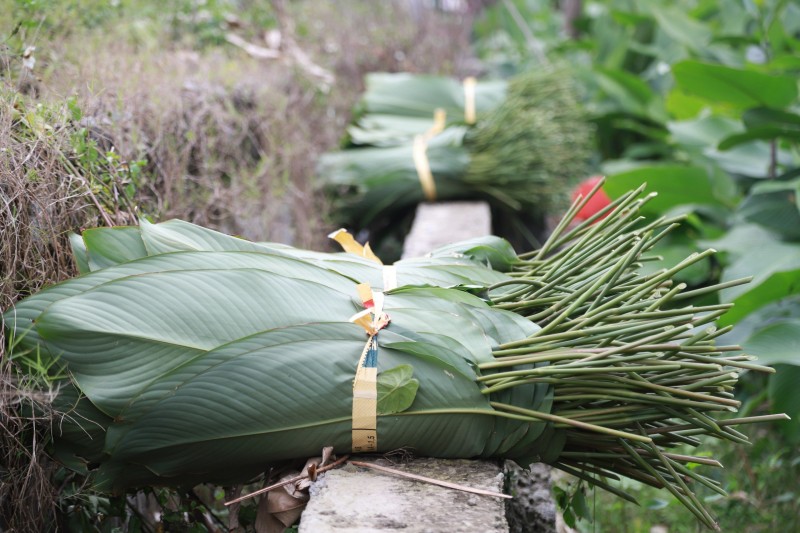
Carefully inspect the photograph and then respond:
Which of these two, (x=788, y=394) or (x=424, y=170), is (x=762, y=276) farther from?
Answer: (x=424, y=170)

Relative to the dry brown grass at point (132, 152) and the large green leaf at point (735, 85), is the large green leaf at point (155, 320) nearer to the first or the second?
→ the dry brown grass at point (132, 152)

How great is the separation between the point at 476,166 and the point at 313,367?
2783 millimetres

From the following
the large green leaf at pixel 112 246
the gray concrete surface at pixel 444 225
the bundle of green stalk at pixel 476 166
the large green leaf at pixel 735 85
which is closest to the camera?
the large green leaf at pixel 112 246

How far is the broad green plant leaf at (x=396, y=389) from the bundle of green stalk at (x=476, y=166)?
2554 millimetres

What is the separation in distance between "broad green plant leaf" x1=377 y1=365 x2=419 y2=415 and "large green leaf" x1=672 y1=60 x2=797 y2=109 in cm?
276

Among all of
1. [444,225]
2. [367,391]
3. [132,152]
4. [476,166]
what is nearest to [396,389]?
[367,391]

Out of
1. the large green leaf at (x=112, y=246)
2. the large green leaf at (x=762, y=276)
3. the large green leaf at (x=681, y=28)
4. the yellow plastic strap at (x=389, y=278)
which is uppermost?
the large green leaf at (x=681, y=28)

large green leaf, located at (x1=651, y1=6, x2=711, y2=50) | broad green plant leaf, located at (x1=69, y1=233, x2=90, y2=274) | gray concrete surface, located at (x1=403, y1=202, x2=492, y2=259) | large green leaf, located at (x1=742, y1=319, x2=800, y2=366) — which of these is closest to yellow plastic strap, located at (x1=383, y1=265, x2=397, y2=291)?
broad green plant leaf, located at (x1=69, y1=233, x2=90, y2=274)

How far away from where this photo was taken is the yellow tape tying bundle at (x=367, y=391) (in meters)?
1.56

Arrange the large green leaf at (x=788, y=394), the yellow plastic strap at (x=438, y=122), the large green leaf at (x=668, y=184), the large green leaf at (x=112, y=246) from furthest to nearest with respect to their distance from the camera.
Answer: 1. the yellow plastic strap at (x=438, y=122)
2. the large green leaf at (x=668, y=184)
3. the large green leaf at (x=788, y=394)
4. the large green leaf at (x=112, y=246)

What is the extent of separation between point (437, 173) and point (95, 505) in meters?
2.81

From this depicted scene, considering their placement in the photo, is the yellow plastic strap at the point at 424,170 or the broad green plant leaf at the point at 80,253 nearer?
the broad green plant leaf at the point at 80,253

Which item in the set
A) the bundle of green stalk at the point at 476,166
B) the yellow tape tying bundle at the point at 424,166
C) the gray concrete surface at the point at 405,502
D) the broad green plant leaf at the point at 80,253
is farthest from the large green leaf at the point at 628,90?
the broad green plant leaf at the point at 80,253

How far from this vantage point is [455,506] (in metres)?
1.47
